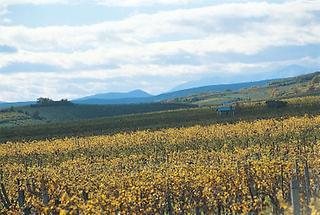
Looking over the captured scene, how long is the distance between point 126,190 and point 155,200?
123 cm

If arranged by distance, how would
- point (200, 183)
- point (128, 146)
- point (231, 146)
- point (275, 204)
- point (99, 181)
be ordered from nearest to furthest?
point (275, 204) < point (200, 183) < point (99, 181) < point (231, 146) < point (128, 146)

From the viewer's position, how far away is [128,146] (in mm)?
48281

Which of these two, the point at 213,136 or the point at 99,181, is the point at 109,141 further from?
the point at 99,181

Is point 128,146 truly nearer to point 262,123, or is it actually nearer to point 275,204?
point 262,123

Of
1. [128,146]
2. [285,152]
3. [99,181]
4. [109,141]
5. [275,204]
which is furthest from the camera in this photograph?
[109,141]

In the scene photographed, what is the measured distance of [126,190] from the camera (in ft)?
70.6

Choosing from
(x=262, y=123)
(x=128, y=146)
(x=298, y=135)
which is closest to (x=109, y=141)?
(x=128, y=146)

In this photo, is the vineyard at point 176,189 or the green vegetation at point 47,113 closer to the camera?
the vineyard at point 176,189

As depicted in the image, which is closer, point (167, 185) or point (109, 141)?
point (167, 185)


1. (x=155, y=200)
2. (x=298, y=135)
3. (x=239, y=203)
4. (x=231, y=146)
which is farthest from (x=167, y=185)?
(x=298, y=135)

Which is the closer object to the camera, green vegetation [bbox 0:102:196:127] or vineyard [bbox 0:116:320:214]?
vineyard [bbox 0:116:320:214]

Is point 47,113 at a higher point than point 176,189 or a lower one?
higher

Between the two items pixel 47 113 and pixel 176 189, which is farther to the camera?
pixel 47 113

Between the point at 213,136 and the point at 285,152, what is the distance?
16239 millimetres
